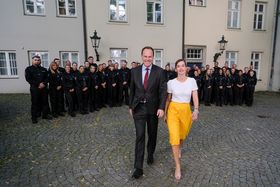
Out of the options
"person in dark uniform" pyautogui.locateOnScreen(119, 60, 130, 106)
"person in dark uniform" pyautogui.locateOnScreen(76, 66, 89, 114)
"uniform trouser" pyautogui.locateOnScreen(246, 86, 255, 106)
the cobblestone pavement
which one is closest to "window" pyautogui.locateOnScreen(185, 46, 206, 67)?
"uniform trouser" pyautogui.locateOnScreen(246, 86, 255, 106)

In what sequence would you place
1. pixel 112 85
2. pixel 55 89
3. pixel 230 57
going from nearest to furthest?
pixel 55 89 → pixel 112 85 → pixel 230 57

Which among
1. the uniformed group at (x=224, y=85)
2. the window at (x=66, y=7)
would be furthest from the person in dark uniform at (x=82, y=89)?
the window at (x=66, y=7)

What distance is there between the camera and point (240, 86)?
10.7 meters

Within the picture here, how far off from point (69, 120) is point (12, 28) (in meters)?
8.31

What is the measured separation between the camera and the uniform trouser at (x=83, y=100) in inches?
327

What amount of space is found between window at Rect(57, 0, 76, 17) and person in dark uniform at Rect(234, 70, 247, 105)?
33.1ft

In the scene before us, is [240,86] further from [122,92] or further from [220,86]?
[122,92]

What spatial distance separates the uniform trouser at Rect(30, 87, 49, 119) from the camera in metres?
7.00

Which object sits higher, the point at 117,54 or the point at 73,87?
the point at 117,54

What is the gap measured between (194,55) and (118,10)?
20.9ft

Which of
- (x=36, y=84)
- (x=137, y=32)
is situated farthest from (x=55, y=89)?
(x=137, y=32)

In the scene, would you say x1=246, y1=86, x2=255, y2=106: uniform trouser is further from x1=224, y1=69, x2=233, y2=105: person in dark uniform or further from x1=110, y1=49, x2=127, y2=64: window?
x1=110, y1=49, x2=127, y2=64: window

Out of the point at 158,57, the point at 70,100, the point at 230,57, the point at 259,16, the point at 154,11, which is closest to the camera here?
the point at 70,100

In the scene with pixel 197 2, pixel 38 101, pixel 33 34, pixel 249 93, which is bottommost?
pixel 249 93
